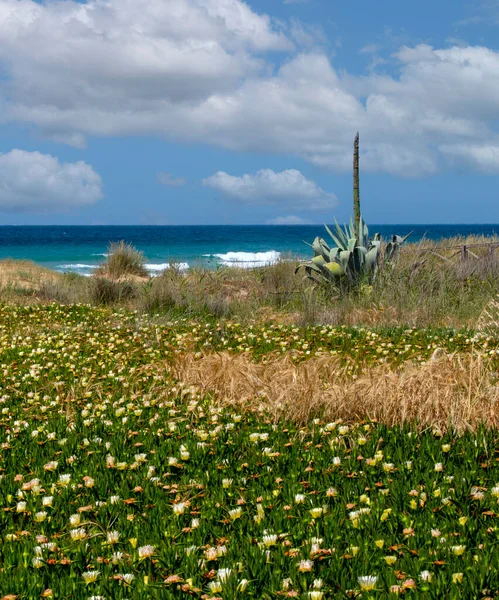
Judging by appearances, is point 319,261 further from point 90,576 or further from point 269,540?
point 90,576

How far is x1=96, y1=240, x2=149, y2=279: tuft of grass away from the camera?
66.7 feet

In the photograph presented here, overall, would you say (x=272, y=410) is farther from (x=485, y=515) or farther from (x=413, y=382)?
(x=485, y=515)

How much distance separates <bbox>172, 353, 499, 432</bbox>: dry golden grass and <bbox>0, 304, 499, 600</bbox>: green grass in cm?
18

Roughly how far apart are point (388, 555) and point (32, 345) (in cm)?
738

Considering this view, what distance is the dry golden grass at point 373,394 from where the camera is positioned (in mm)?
5227

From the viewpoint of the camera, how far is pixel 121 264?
20.4 metres

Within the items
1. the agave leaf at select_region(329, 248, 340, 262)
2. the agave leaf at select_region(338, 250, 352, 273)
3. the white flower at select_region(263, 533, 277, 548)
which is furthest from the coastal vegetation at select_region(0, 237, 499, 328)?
the white flower at select_region(263, 533, 277, 548)

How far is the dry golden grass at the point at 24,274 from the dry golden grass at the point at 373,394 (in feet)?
45.9

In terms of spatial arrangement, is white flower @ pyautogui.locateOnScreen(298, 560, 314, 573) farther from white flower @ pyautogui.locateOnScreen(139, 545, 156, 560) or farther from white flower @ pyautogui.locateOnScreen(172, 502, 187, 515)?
white flower @ pyautogui.locateOnScreen(172, 502, 187, 515)

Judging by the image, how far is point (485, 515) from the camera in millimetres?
3543

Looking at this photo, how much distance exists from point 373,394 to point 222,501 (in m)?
2.04

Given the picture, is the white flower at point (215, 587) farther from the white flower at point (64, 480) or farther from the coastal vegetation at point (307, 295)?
the coastal vegetation at point (307, 295)

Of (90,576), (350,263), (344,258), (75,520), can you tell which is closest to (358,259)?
(350,263)

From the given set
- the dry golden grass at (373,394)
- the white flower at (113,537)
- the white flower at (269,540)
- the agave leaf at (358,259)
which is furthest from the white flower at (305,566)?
the agave leaf at (358,259)
